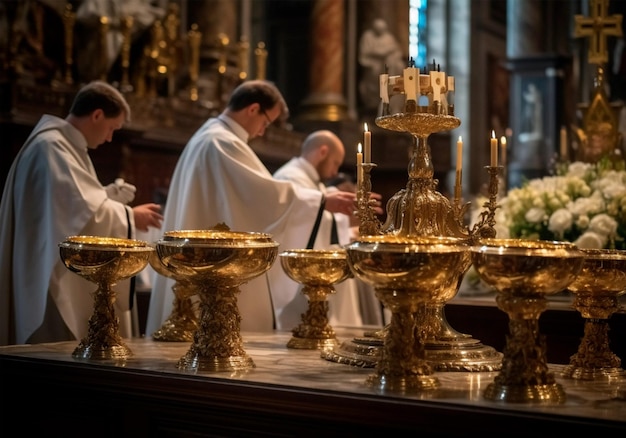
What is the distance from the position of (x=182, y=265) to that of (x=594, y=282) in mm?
1228

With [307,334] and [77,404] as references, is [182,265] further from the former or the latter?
[307,334]


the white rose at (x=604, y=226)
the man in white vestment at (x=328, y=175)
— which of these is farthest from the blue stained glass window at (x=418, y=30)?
the white rose at (x=604, y=226)

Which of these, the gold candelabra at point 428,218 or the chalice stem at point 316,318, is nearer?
the gold candelabra at point 428,218

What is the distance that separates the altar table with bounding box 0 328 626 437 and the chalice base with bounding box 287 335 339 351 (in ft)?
0.23

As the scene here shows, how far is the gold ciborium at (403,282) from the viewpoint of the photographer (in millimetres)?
2662

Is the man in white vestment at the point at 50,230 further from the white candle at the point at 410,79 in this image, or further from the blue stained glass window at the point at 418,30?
the blue stained glass window at the point at 418,30

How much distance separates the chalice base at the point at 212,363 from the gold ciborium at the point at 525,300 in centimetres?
81

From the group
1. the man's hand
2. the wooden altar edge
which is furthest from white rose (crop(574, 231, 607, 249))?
the wooden altar edge

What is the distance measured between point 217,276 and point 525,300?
952 mm

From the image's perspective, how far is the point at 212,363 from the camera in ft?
10.1

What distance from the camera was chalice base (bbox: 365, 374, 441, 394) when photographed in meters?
2.68

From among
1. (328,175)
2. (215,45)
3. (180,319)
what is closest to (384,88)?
(180,319)

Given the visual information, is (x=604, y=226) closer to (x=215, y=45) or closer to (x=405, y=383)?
(x=405, y=383)

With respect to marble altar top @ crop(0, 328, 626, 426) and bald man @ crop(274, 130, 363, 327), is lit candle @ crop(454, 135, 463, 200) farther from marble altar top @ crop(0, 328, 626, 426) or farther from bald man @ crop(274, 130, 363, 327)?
bald man @ crop(274, 130, 363, 327)
